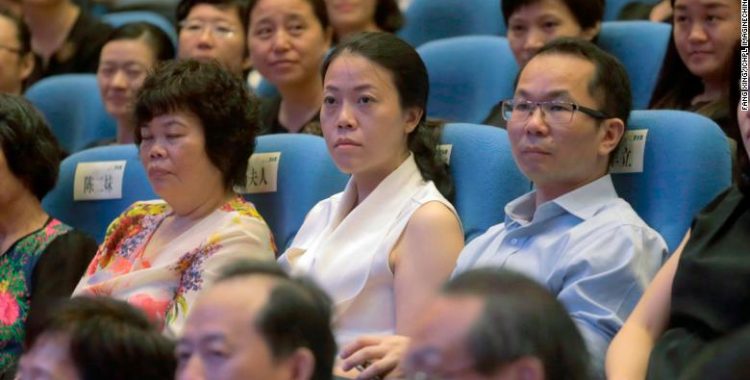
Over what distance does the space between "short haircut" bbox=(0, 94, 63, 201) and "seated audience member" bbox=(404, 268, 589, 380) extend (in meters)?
1.74

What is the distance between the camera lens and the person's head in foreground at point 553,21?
319 centimetres

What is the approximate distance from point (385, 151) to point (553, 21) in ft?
2.83

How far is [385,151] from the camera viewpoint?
2.53 meters

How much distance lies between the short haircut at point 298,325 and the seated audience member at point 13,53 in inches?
96.2

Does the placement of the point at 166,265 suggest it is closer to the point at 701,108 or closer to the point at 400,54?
the point at 400,54

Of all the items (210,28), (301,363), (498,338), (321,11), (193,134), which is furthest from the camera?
(210,28)

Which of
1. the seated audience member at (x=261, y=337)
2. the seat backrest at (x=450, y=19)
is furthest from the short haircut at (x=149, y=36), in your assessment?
the seated audience member at (x=261, y=337)

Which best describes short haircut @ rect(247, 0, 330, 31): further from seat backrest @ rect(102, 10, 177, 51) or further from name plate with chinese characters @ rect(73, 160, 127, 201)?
seat backrest @ rect(102, 10, 177, 51)

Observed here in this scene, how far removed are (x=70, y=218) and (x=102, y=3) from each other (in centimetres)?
241

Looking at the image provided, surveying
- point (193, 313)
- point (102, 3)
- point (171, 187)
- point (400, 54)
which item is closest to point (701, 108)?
point (400, 54)

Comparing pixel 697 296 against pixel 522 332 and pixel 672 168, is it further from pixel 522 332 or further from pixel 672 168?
pixel 522 332

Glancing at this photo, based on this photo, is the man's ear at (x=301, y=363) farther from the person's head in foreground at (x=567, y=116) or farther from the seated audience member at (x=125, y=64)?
the seated audience member at (x=125, y=64)

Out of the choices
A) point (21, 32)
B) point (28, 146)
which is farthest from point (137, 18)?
point (28, 146)

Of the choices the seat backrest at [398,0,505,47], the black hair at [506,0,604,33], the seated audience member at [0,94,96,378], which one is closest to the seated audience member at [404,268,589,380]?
the seated audience member at [0,94,96,378]
